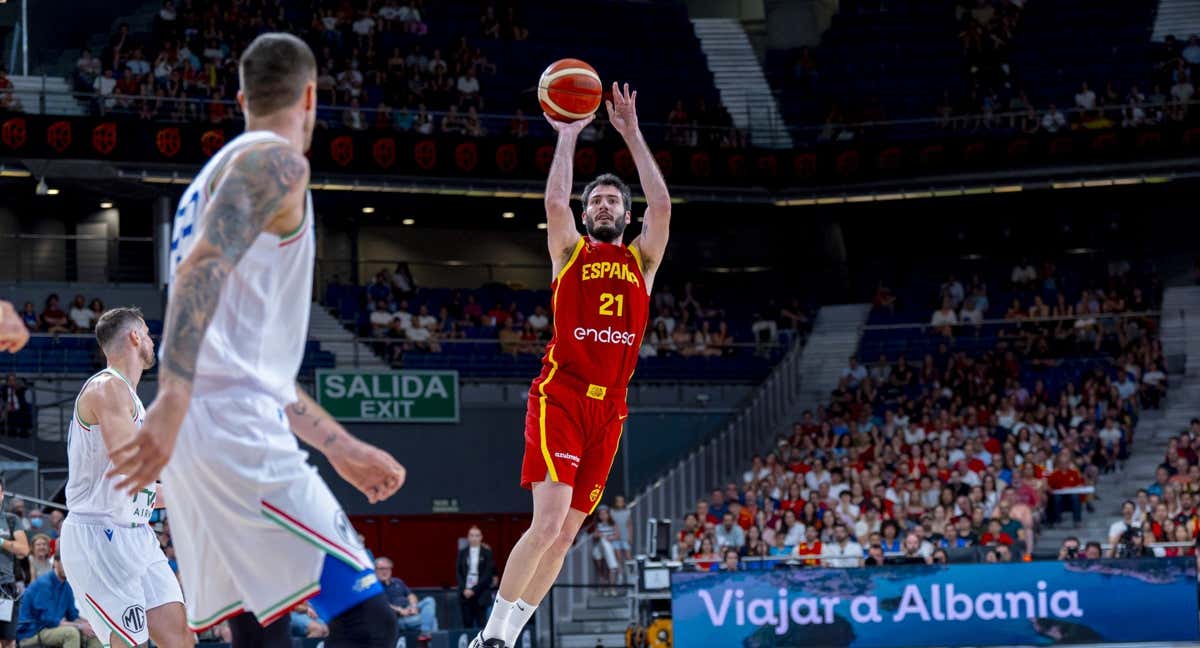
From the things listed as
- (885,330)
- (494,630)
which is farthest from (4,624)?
(885,330)

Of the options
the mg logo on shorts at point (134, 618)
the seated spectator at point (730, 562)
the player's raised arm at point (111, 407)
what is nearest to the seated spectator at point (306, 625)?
the seated spectator at point (730, 562)

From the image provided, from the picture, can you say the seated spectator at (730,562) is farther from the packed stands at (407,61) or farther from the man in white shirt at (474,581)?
the packed stands at (407,61)

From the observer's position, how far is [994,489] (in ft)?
77.2

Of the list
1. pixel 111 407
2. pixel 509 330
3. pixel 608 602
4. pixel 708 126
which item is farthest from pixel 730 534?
pixel 111 407

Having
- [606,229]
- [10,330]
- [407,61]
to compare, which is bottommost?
[10,330]

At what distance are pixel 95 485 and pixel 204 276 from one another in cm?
423

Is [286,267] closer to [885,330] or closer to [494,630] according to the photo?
[494,630]

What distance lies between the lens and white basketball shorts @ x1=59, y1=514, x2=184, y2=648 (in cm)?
806

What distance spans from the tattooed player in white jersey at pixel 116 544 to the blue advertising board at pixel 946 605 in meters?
9.09

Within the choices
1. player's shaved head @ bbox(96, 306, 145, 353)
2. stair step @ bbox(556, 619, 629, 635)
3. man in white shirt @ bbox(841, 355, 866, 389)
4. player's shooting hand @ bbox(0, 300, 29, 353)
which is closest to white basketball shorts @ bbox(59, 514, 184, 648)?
player's shaved head @ bbox(96, 306, 145, 353)

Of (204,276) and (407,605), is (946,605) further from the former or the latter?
(204,276)

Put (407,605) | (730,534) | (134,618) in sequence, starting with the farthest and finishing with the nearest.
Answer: (730,534), (407,605), (134,618)

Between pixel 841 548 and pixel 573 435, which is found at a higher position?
pixel 573 435

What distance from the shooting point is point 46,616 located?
47.8ft
